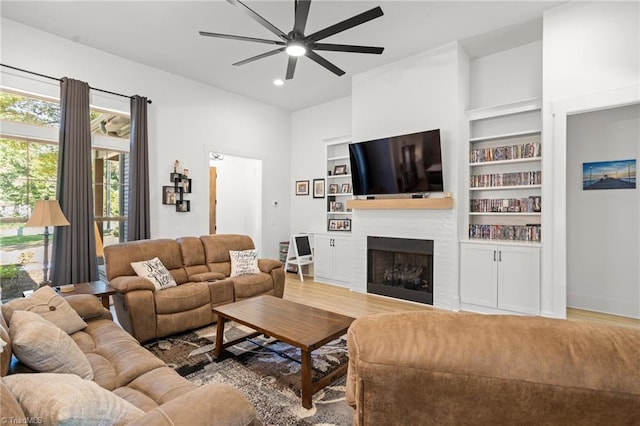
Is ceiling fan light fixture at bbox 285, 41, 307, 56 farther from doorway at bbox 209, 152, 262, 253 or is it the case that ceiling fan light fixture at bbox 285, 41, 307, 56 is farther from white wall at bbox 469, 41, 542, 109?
doorway at bbox 209, 152, 262, 253

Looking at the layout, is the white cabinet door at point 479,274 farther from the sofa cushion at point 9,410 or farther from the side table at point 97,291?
the sofa cushion at point 9,410

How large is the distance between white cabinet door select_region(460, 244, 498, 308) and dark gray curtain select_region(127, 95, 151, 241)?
4269mm

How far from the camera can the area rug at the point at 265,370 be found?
2037mm

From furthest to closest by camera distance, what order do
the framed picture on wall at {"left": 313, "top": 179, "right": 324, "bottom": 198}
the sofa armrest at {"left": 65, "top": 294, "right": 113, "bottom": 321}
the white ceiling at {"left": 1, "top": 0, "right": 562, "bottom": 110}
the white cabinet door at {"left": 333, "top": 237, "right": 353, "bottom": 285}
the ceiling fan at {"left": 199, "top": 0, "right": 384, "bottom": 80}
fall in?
the framed picture on wall at {"left": 313, "top": 179, "right": 324, "bottom": 198} < the white cabinet door at {"left": 333, "top": 237, "right": 353, "bottom": 285} < the white ceiling at {"left": 1, "top": 0, "right": 562, "bottom": 110} < the ceiling fan at {"left": 199, "top": 0, "right": 384, "bottom": 80} < the sofa armrest at {"left": 65, "top": 294, "right": 113, "bottom": 321}

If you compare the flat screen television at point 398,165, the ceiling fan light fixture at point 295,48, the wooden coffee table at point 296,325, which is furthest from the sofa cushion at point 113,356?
the flat screen television at point 398,165

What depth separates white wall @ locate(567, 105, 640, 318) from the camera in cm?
368

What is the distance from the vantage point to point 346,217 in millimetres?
6082

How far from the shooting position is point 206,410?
105 cm

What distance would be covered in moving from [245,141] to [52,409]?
549 centimetres

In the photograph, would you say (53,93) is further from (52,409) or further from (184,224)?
(52,409)

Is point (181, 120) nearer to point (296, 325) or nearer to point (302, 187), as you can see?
point (302, 187)

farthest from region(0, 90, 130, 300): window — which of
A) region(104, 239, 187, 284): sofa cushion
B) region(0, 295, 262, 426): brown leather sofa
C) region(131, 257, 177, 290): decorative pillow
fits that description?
region(0, 295, 262, 426): brown leather sofa

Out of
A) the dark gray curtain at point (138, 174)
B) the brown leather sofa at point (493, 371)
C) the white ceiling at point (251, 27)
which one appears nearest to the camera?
the brown leather sofa at point (493, 371)

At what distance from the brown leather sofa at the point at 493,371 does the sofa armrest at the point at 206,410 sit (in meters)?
0.45
